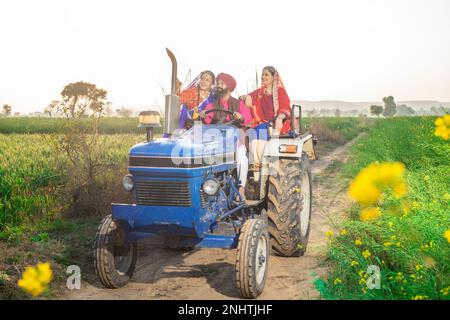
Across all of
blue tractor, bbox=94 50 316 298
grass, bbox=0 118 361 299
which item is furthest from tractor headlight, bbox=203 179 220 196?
grass, bbox=0 118 361 299

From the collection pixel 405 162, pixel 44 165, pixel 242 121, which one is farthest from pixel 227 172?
pixel 405 162

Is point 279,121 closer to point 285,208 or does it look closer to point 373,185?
point 285,208

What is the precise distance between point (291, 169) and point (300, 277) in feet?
3.76

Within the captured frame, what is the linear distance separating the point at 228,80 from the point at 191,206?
211 cm

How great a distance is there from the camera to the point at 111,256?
13.6ft

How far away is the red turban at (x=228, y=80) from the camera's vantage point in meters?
5.42

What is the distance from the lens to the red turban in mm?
5418

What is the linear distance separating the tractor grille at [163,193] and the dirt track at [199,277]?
1.45ft

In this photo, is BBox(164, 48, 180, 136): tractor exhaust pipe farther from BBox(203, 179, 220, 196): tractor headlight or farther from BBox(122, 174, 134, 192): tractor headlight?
BBox(203, 179, 220, 196): tractor headlight

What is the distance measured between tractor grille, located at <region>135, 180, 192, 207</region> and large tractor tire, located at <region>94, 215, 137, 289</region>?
1.55 feet

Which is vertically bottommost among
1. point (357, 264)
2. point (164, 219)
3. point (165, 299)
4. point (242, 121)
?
point (165, 299)

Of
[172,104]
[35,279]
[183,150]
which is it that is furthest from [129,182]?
[35,279]

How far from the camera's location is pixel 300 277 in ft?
14.6
